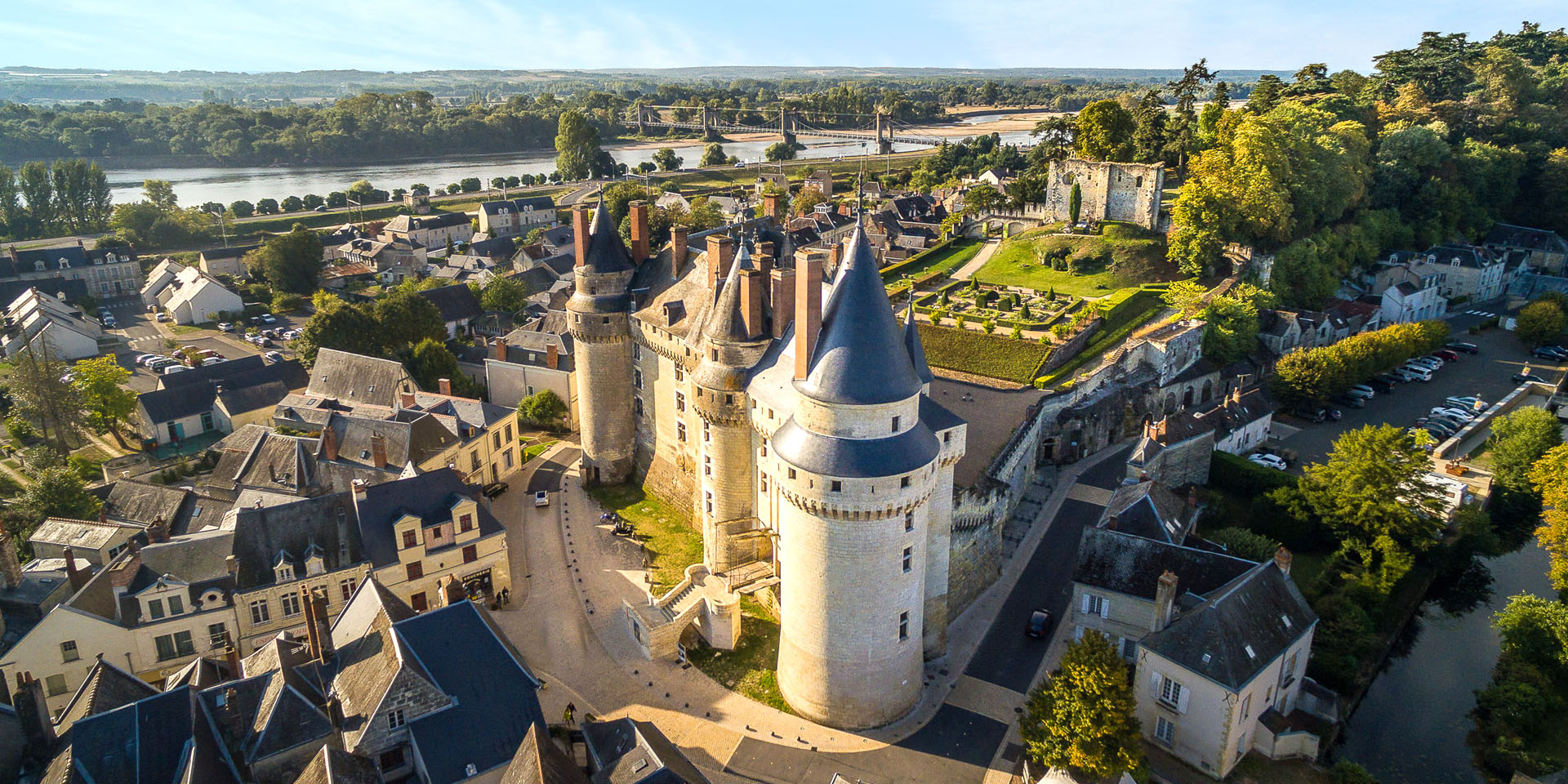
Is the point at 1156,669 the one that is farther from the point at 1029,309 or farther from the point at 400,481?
the point at 1029,309

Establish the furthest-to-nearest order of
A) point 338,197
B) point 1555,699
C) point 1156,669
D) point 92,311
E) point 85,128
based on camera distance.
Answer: point 85,128, point 338,197, point 92,311, point 1555,699, point 1156,669

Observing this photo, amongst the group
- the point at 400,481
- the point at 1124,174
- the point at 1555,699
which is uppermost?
the point at 1124,174

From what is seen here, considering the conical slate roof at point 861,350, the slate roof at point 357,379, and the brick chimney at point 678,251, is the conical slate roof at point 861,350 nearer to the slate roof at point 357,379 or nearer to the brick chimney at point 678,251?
the brick chimney at point 678,251

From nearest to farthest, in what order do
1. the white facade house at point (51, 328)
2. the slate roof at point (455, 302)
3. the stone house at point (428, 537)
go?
the stone house at point (428, 537)
the white facade house at point (51, 328)
the slate roof at point (455, 302)

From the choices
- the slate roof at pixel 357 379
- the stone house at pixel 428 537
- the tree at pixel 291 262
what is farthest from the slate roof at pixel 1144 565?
the tree at pixel 291 262

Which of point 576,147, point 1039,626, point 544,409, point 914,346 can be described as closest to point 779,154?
point 576,147

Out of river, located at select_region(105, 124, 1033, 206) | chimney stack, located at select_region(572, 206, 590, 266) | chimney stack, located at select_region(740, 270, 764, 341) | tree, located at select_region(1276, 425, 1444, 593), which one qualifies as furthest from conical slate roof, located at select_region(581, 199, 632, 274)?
river, located at select_region(105, 124, 1033, 206)

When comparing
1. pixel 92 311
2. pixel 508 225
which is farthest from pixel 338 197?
pixel 92 311
